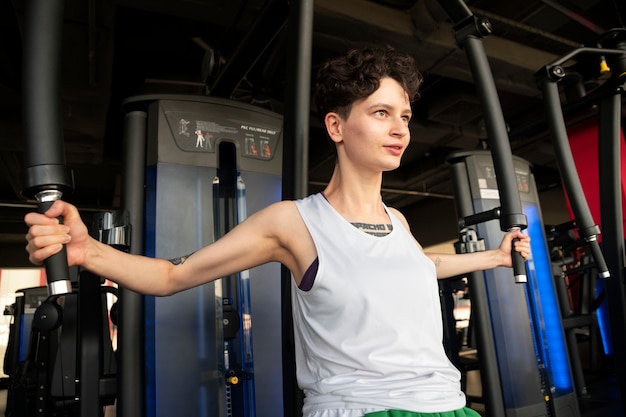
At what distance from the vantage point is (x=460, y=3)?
1.52 meters

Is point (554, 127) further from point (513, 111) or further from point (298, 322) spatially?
point (513, 111)

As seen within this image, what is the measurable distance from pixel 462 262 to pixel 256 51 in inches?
45.8

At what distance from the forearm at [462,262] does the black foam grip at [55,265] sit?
3.35 feet

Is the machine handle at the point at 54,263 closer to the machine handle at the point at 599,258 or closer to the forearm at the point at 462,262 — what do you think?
the forearm at the point at 462,262

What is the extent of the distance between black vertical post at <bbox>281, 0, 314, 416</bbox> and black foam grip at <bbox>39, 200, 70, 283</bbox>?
0.56m

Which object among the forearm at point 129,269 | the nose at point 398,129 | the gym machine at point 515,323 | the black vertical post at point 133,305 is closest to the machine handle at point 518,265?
the nose at point 398,129

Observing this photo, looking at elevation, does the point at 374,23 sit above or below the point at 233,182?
above

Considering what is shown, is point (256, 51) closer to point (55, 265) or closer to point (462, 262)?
point (462, 262)

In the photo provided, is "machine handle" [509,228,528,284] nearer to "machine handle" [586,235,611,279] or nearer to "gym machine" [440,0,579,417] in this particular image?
"machine handle" [586,235,611,279]

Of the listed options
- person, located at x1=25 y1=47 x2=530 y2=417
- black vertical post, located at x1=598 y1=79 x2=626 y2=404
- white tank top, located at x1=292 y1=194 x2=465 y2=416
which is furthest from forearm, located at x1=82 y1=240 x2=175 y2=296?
black vertical post, located at x1=598 y1=79 x2=626 y2=404

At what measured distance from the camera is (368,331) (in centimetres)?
102

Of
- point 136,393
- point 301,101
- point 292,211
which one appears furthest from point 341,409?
point 136,393

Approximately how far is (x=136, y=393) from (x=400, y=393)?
1.17 metres

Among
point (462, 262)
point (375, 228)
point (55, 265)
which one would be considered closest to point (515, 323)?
point (462, 262)
